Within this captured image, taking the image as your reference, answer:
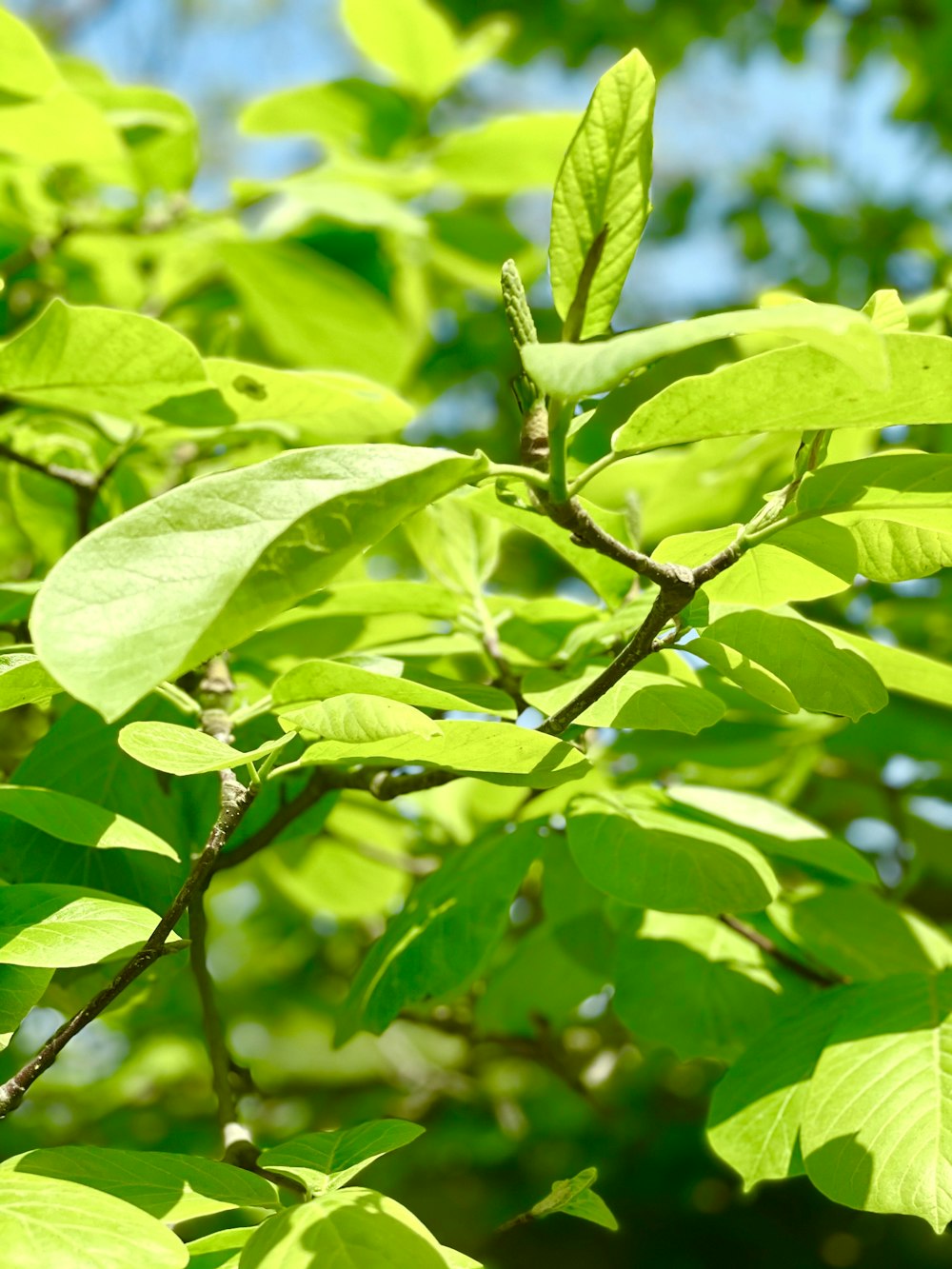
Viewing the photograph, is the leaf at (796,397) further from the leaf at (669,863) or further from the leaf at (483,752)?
the leaf at (669,863)

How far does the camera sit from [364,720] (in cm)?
50

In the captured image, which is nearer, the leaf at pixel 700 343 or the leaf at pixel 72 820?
the leaf at pixel 700 343

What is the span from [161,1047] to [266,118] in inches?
56.9

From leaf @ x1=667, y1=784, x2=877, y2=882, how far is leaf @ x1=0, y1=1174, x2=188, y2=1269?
48 cm

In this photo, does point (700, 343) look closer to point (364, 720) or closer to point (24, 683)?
point (364, 720)

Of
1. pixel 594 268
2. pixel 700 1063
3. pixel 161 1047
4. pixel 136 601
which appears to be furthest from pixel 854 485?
pixel 700 1063

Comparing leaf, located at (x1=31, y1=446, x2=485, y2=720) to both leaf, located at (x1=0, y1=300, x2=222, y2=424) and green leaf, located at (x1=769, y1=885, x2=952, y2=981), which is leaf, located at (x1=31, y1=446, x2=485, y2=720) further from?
green leaf, located at (x1=769, y1=885, x2=952, y2=981)

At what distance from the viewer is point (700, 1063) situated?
2.17 m

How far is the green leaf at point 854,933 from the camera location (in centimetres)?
88

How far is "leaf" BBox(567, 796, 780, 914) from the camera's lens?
697 mm

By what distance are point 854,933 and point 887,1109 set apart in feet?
0.88

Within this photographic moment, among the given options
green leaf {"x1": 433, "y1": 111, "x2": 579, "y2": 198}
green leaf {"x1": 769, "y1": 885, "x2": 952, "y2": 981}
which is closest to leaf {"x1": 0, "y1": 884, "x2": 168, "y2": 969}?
green leaf {"x1": 769, "y1": 885, "x2": 952, "y2": 981}

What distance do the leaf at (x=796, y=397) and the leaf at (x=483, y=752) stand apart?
151 millimetres

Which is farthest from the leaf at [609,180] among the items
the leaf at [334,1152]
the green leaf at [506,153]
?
the green leaf at [506,153]
